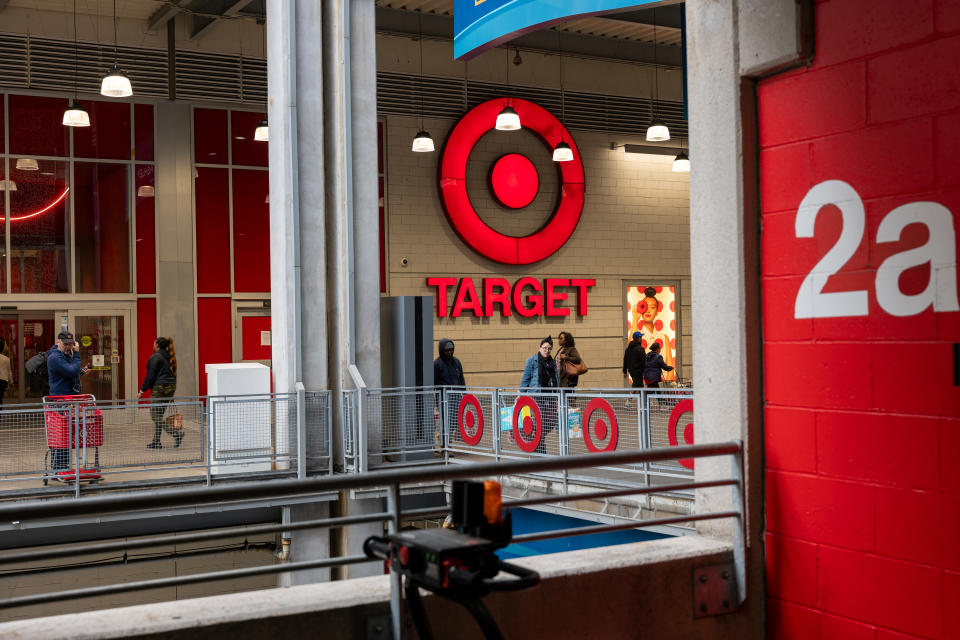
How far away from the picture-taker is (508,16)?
7469 mm

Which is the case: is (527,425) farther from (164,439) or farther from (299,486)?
(299,486)

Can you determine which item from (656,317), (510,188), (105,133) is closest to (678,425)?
Answer: (510,188)

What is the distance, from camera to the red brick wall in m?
4.06

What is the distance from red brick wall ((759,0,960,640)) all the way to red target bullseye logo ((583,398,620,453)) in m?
6.17

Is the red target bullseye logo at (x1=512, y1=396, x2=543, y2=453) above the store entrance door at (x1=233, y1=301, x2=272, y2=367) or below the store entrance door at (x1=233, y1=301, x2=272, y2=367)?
below

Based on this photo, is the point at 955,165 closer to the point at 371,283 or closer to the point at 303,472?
the point at 303,472

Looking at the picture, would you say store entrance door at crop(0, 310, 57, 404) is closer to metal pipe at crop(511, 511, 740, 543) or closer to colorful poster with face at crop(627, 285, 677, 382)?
colorful poster with face at crop(627, 285, 677, 382)

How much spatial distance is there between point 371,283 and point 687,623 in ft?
34.9

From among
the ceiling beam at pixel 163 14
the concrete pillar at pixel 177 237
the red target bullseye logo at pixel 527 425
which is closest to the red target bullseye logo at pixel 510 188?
the concrete pillar at pixel 177 237

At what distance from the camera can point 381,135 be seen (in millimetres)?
22594

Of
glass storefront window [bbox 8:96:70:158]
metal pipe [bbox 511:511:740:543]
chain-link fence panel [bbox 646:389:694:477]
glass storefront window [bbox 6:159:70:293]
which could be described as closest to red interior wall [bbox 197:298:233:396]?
glass storefront window [bbox 6:159:70:293]

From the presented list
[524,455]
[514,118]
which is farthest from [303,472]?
[514,118]

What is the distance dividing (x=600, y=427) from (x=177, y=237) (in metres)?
12.7

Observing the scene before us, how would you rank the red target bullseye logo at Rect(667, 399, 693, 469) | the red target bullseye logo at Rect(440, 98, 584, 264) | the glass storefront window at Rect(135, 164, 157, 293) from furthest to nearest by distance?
the red target bullseye logo at Rect(440, 98, 584, 264) < the glass storefront window at Rect(135, 164, 157, 293) < the red target bullseye logo at Rect(667, 399, 693, 469)
